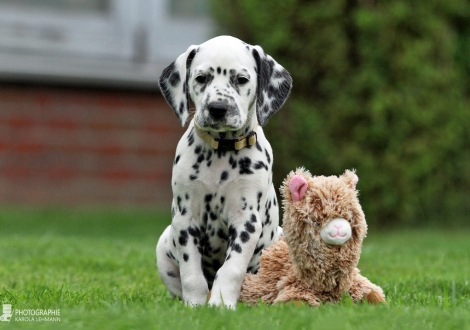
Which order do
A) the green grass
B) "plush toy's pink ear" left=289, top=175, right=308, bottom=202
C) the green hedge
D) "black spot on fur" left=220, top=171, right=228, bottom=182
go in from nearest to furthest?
the green grass → "plush toy's pink ear" left=289, top=175, right=308, bottom=202 → "black spot on fur" left=220, top=171, right=228, bottom=182 → the green hedge

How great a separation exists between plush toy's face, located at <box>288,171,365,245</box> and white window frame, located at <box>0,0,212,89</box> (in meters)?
9.63

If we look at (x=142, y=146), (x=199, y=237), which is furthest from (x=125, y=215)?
(x=199, y=237)

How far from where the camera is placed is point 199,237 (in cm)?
464

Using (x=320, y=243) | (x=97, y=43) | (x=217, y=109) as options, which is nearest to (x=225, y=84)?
(x=217, y=109)

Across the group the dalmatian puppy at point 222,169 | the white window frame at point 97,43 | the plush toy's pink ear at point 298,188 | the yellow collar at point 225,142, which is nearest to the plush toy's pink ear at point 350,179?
the plush toy's pink ear at point 298,188

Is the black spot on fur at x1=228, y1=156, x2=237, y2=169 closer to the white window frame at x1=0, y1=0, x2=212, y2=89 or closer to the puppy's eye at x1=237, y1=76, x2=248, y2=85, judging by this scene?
the puppy's eye at x1=237, y1=76, x2=248, y2=85

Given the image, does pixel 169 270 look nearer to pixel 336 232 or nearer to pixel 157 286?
pixel 157 286

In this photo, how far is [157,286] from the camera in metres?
5.84

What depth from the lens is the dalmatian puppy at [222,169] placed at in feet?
14.6

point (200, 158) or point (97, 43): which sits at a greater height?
point (200, 158)

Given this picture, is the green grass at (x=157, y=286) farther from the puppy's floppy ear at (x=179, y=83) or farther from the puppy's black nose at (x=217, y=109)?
the puppy's floppy ear at (x=179, y=83)

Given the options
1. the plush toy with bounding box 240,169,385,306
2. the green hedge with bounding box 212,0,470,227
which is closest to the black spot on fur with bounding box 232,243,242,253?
the plush toy with bounding box 240,169,385,306

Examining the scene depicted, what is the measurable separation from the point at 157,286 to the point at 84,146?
7993mm

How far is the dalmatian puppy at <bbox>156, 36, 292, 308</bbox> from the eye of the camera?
4.46 meters
